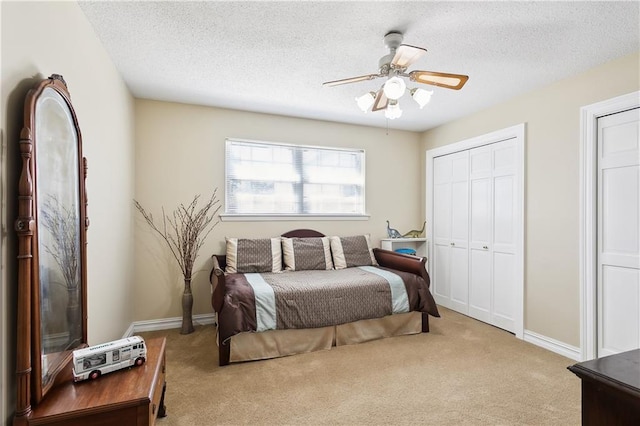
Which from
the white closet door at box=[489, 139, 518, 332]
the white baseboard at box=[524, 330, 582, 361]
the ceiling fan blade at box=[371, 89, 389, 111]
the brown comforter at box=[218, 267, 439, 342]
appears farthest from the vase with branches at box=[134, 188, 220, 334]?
the white baseboard at box=[524, 330, 582, 361]

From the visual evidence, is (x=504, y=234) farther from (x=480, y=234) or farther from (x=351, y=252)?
(x=351, y=252)

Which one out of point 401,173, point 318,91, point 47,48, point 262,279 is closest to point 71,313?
point 47,48

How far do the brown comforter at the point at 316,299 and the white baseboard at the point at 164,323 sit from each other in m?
0.82

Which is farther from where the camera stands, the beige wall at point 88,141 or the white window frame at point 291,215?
the white window frame at point 291,215

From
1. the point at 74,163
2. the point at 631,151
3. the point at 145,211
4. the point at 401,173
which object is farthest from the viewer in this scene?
the point at 401,173

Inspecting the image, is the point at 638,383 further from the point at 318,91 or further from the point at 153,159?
the point at 153,159

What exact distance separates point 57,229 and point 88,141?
85 cm

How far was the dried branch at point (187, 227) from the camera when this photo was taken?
356cm

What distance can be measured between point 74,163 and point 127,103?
1782 mm

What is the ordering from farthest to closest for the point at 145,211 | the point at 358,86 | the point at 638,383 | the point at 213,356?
the point at 145,211, the point at 358,86, the point at 213,356, the point at 638,383

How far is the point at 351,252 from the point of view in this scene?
13.2 feet

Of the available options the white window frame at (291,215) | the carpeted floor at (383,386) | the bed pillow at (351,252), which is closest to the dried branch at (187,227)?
the white window frame at (291,215)

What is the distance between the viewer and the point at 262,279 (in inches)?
128

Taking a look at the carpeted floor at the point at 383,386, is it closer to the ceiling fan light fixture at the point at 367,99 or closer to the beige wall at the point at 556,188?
the beige wall at the point at 556,188
